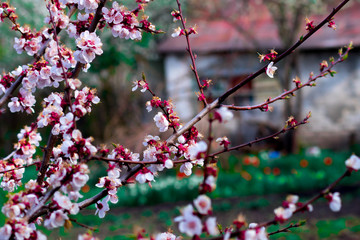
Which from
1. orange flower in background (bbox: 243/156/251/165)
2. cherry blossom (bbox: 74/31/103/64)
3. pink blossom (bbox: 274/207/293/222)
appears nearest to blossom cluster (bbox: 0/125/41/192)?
cherry blossom (bbox: 74/31/103/64)

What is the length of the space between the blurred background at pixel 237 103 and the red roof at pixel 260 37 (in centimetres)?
3

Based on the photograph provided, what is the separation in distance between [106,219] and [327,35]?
23.1 ft

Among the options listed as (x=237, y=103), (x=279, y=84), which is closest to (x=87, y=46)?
(x=237, y=103)

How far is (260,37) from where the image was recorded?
32.9ft

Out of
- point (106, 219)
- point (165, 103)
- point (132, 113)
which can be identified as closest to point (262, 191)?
point (106, 219)

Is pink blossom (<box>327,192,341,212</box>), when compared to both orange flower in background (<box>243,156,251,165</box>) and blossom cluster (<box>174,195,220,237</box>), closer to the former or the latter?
blossom cluster (<box>174,195,220,237</box>)

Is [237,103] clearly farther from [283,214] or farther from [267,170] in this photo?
[283,214]

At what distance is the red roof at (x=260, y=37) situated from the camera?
9.40 metres

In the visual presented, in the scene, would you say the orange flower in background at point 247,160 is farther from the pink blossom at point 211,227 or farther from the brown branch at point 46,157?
the pink blossom at point 211,227

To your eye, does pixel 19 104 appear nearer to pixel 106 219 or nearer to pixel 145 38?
pixel 106 219

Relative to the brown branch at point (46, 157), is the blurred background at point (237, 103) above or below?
above

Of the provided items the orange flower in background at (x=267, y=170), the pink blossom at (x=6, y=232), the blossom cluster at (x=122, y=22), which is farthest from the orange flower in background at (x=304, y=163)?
the pink blossom at (x=6, y=232)

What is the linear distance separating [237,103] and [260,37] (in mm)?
1832

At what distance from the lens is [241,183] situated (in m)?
6.43
